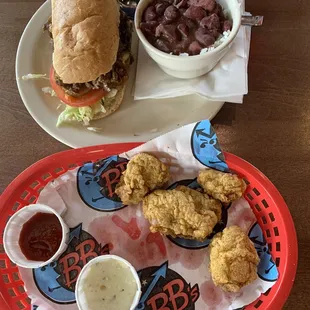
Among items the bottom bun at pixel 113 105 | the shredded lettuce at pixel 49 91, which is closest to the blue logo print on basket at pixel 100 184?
the bottom bun at pixel 113 105

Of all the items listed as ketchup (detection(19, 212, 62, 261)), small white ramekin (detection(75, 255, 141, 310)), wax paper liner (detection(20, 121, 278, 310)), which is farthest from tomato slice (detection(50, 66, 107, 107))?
small white ramekin (detection(75, 255, 141, 310))

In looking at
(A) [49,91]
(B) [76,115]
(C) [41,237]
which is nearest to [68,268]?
(C) [41,237]

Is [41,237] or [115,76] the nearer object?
[41,237]

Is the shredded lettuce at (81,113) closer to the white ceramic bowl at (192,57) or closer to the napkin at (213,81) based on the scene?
the napkin at (213,81)

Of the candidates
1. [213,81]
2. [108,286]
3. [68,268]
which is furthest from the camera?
[213,81]

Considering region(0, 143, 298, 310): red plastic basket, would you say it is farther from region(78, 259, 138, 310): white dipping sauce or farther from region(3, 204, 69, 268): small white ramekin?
region(78, 259, 138, 310): white dipping sauce

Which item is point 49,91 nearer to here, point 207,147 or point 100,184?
point 100,184
